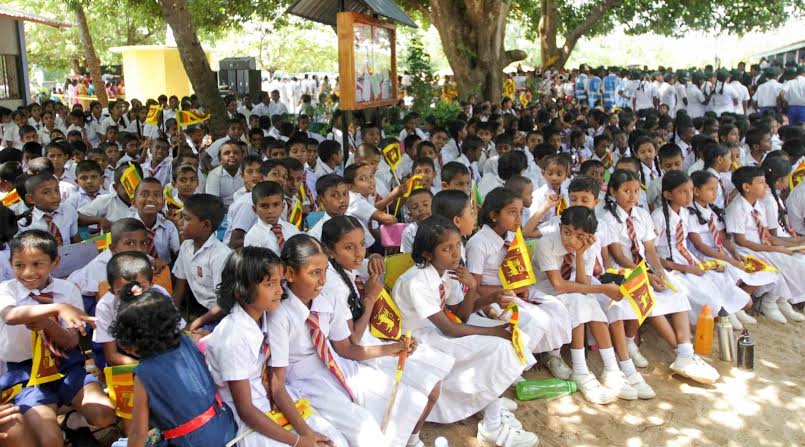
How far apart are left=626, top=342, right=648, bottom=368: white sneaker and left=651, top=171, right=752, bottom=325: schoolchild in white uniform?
1.93 feet

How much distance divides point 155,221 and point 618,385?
2.90 m

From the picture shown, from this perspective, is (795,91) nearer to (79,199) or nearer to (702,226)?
(702,226)

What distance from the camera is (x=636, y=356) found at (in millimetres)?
4352

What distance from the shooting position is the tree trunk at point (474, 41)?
1276 cm

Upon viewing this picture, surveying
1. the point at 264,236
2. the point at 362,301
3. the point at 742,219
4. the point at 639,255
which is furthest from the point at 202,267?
the point at 742,219

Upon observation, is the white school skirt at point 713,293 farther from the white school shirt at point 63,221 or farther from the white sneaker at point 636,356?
the white school shirt at point 63,221

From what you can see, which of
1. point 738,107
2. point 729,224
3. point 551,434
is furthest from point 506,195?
point 738,107

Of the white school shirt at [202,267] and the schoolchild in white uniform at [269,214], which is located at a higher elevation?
the schoolchild in white uniform at [269,214]

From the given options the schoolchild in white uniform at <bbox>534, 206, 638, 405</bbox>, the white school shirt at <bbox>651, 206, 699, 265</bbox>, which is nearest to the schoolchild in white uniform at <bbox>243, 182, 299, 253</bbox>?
the schoolchild in white uniform at <bbox>534, 206, 638, 405</bbox>

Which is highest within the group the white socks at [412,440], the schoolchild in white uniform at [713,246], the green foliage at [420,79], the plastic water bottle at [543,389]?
the green foliage at [420,79]

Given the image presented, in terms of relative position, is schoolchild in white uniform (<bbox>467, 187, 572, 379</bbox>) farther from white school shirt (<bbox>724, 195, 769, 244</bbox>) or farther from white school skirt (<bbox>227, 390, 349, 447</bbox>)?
white school shirt (<bbox>724, 195, 769, 244</bbox>)

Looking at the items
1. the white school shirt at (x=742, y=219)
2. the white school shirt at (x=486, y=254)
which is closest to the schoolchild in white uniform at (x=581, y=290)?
the white school shirt at (x=486, y=254)

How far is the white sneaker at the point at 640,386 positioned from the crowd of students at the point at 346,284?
0.04 feet

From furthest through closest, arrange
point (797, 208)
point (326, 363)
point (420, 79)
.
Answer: point (420, 79)
point (797, 208)
point (326, 363)
